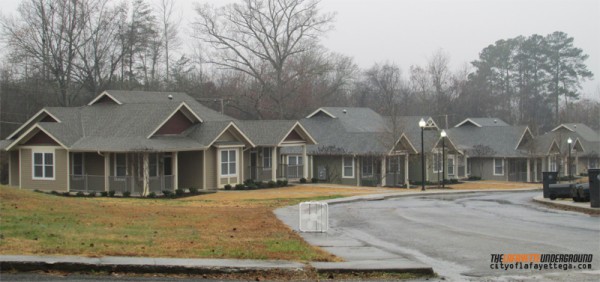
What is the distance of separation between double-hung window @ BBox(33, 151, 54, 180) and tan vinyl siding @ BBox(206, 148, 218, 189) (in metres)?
8.75

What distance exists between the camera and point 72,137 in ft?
129

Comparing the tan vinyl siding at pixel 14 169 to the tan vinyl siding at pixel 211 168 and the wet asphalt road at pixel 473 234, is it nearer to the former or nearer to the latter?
the tan vinyl siding at pixel 211 168

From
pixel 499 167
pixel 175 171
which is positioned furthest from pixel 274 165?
pixel 499 167

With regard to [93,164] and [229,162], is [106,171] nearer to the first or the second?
[93,164]

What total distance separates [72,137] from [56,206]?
70.6 feet

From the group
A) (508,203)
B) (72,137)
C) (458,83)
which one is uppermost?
(458,83)

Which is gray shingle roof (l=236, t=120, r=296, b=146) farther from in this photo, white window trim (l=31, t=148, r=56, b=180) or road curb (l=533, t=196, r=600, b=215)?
road curb (l=533, t=196, r=600, b=215)

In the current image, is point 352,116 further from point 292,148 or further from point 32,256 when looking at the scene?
point 32,256

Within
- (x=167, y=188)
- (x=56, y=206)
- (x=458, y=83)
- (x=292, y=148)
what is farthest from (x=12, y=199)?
(x=458, y=83)

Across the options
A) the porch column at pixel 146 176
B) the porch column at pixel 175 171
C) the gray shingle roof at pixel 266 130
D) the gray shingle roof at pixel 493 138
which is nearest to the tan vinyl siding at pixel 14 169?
the porch column at pixel 146 176

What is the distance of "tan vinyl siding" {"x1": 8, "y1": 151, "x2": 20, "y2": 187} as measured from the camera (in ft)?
137

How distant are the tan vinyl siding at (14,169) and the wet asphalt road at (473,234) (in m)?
23.2

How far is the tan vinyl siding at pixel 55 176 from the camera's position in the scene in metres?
38.5

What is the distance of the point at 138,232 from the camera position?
14992 mm
